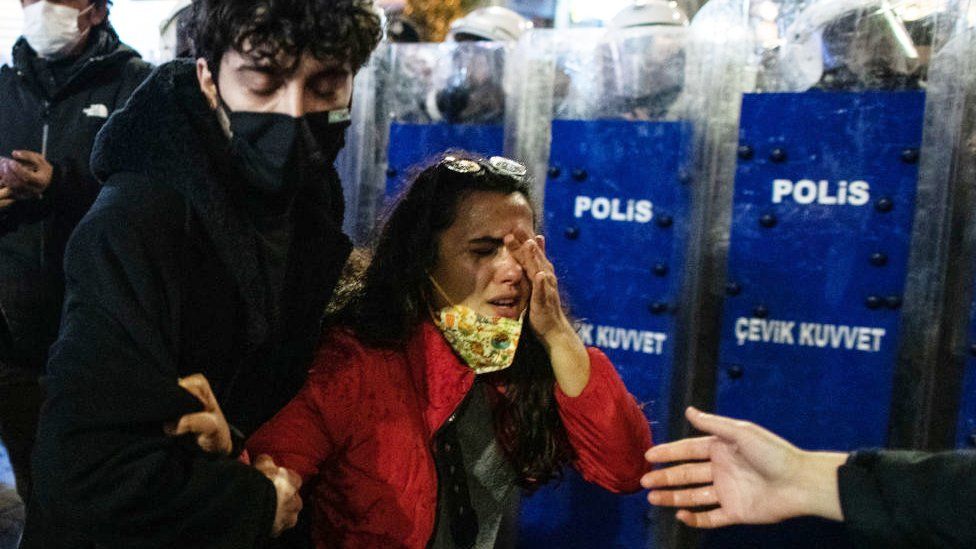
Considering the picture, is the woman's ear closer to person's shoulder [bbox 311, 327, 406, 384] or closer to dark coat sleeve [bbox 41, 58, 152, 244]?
person's shoulder [bbox 311, 327, 406, 384]

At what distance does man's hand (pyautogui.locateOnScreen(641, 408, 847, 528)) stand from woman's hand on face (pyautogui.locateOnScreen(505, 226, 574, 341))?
392mm

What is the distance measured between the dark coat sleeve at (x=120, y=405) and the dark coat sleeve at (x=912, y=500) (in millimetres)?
1147

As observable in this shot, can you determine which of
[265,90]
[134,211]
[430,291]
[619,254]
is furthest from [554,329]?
[619,254]

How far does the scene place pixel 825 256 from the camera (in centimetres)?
277

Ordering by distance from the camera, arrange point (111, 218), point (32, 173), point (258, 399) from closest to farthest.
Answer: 1. point (111, 218)
2. point (258, 399)
3. point (32, 173)

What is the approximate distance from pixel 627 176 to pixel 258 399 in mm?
2002

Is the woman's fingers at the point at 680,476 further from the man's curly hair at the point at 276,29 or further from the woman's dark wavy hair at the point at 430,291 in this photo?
the man's curly hair at the point at 276,29

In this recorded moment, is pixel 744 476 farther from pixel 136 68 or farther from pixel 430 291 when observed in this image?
pixel 136 68

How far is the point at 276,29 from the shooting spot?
1.29 metres

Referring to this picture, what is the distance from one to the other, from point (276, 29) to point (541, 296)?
0.92m

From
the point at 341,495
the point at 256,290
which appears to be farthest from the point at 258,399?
the point at 341,495

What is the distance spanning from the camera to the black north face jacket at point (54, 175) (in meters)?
2.80

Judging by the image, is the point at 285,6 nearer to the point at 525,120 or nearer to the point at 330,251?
the point at 330,251

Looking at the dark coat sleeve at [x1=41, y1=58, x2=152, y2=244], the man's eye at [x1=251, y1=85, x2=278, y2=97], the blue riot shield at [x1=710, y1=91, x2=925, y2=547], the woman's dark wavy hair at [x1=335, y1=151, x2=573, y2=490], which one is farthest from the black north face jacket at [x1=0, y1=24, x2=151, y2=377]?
the blue riot shield at [x1=710, y1=91, x2=925, y2=547]
